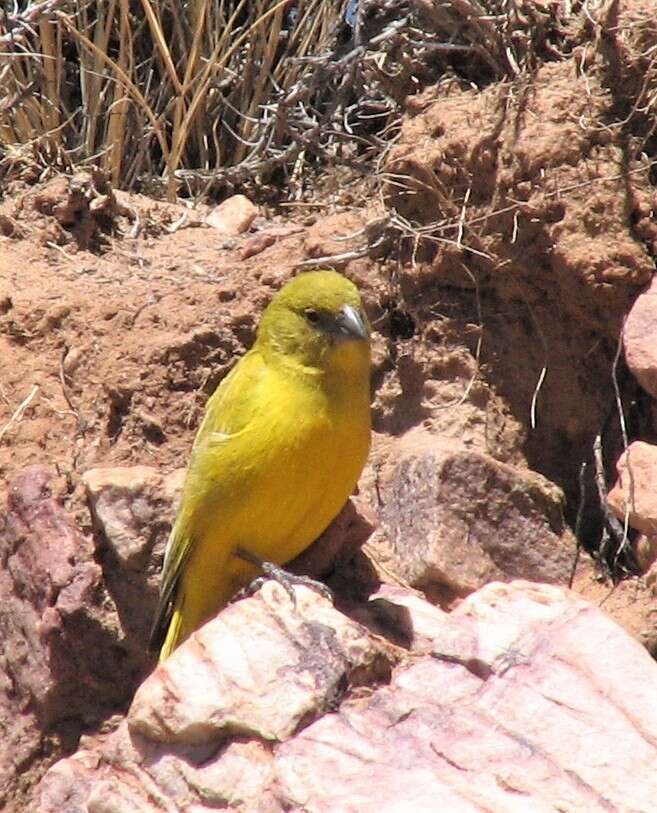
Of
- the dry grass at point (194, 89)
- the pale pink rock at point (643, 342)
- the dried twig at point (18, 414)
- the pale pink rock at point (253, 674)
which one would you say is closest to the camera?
the pale pink rock at point (253, 674)

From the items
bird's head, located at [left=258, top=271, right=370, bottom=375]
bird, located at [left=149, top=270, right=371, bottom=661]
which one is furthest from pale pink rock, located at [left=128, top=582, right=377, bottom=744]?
bird's head, located at [left=258, top=271, right=370, bottom=375]

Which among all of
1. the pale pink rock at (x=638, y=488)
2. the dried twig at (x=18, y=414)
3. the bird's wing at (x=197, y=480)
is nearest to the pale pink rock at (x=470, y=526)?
the pale pink rock at (x=638, y=488)

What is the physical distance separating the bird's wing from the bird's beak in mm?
290

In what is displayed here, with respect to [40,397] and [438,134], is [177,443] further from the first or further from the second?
[438,134]

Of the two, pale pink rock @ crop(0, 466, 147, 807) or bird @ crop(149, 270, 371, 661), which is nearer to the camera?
bird @ crop(149, 270, 371, 661)

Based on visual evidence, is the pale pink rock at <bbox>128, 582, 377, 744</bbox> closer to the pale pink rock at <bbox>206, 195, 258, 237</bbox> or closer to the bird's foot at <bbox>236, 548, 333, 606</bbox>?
the bird's foot at <bbox>236, 548, 333, 606</bbox>

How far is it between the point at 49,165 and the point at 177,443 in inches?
80.7

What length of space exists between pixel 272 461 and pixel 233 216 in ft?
7.67

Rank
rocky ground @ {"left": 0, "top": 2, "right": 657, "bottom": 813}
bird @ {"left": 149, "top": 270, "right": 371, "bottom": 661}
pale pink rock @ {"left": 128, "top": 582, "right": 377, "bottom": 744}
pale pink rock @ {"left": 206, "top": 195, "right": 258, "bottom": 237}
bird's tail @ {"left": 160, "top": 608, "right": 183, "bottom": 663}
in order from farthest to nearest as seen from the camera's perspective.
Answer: pale pink rock @ {"left": 206, "top": 195, "right": 258, "bottom": 237} < bird's tail @ {"left": 160, "top": 608, "right": 183, "bottom": 663} < bird @ {"left": 149, "top": 270, "right": 371, "bottom": 661} < rocky ground @ {"left": 0, "top": 2, "right": 657, "bottom": 813} < pale pink rock @ {"left": 128, "top": 582, "right": 377, "bottom": 744}

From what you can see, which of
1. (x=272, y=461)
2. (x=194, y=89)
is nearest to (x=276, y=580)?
(x=272, y=461)

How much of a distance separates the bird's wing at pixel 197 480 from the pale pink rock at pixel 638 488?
4.01 feet

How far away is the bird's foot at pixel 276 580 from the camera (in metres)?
4.39

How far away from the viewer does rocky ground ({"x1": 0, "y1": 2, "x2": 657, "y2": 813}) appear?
3906 mm

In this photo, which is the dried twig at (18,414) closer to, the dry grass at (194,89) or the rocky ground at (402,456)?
the rocky ground at (402,456)
